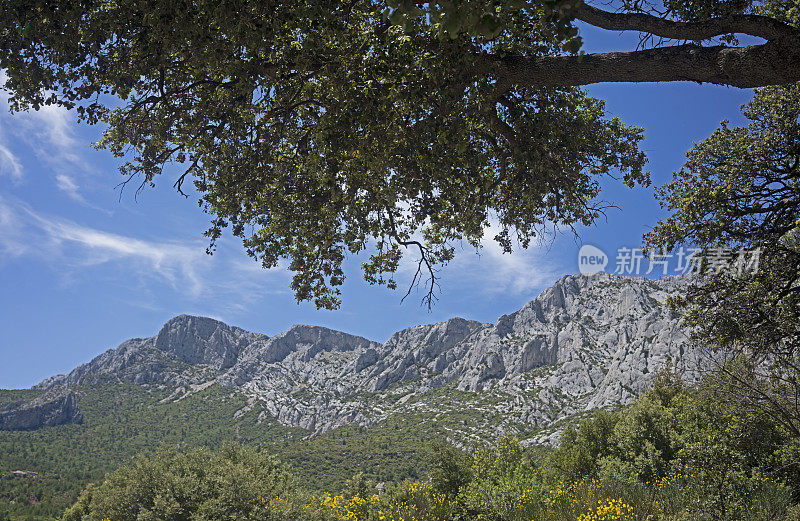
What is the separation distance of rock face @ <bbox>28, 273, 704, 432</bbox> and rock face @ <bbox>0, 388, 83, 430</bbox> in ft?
63.4

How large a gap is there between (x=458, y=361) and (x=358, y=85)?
135m

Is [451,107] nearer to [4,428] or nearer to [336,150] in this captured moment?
[336,150]

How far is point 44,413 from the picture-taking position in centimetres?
12762

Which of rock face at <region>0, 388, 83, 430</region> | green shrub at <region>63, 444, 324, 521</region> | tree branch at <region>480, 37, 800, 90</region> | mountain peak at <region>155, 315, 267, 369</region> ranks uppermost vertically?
mountain peak at <region>155, 315, 267, 369</region>

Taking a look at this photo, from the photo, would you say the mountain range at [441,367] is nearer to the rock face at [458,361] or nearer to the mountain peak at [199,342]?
the rock face at [458,361]

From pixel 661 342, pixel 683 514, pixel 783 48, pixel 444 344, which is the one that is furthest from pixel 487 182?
pixel 444 344

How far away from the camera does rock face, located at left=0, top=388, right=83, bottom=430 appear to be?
125 m

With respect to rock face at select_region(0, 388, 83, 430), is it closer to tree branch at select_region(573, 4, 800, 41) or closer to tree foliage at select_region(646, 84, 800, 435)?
tree foliage at select_region(646, 84, 800, 435)

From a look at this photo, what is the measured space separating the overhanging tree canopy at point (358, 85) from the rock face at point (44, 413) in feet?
510

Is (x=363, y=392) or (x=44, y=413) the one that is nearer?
(x=44, y=413)

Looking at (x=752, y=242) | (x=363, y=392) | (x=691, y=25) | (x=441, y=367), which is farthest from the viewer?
(x=363, y=392)

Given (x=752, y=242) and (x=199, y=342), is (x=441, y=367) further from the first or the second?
(x=752, y=242)

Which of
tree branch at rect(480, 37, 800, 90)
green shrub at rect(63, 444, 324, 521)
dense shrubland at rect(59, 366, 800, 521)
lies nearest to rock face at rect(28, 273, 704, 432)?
dense shrubland at rect(59, 366, 800, 521)

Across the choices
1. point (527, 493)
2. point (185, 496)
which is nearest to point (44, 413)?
point (185, 496)
